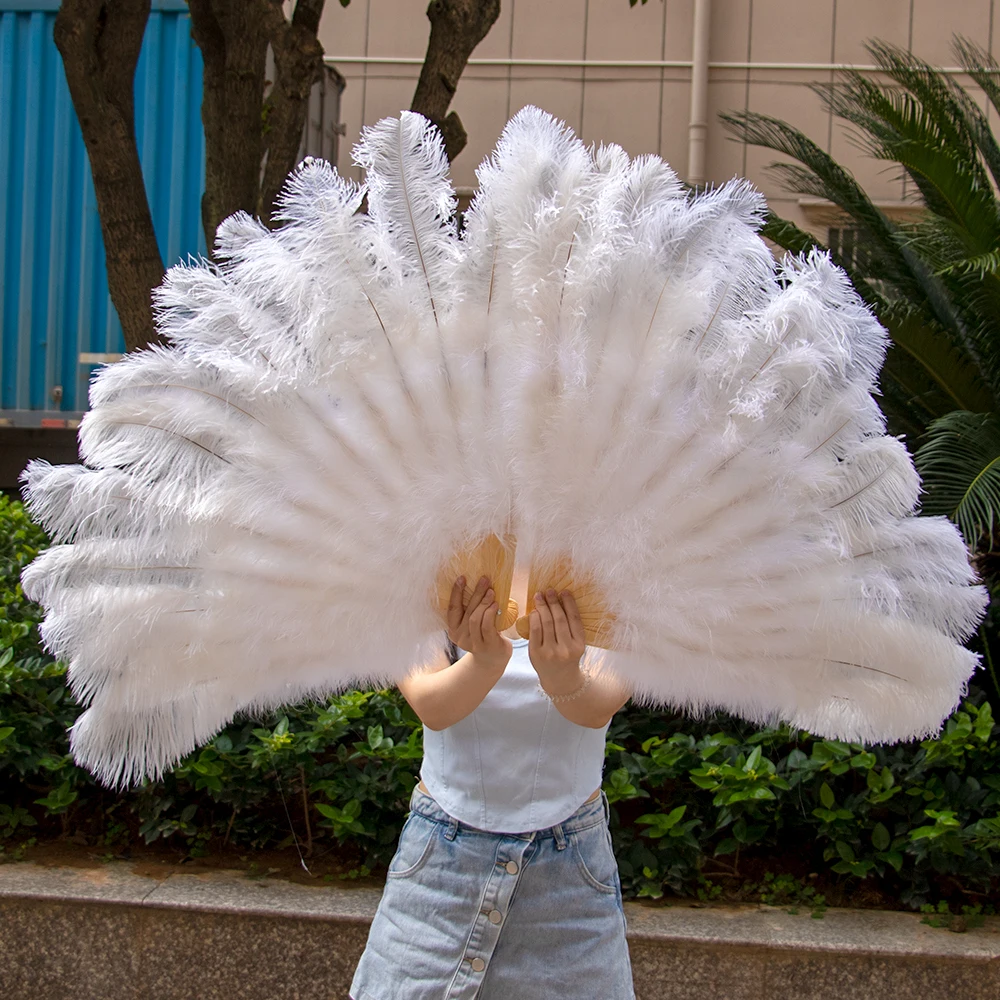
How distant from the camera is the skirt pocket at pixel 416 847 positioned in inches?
83.9

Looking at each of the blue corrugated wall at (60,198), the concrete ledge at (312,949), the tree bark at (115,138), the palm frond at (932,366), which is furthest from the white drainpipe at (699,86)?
the concrete ledge at (312,949)

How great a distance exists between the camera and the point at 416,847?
2.15 metres

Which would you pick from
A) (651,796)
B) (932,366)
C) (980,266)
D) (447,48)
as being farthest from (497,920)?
(932,366)

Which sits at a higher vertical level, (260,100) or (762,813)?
(260,100)

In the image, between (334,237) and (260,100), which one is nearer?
(334,237)

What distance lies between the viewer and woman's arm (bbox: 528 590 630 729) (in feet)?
6.18

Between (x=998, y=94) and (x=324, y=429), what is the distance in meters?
5.28

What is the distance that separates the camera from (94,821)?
4.03 metres

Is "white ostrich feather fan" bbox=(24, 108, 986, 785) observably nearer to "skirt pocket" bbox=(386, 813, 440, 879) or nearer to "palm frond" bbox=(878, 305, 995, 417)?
"skirt pocket" bbox=(386, 813, 440, 879)

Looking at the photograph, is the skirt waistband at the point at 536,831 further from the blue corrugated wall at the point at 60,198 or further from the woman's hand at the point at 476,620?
the blue corrugated wall at the point at 60,198

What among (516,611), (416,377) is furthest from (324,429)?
(516,611)

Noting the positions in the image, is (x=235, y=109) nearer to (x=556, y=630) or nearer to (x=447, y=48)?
(x=447, y=48)

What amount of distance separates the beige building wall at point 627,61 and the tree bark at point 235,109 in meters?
4.17

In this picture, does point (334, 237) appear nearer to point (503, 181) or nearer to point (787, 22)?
point (503, 181)
